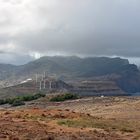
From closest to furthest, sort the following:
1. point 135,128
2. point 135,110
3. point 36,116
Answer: point 135,128
point 36,116
point 135,110

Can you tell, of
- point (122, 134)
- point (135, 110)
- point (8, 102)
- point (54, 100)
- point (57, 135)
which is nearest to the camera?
point (57, 135)

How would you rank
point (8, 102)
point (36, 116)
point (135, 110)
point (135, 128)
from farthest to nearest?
point (8, 102) < point (135, 110) < point (36, 116) < point (135, 128)

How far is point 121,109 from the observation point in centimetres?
6794

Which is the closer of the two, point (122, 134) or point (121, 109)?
point (122, 134)

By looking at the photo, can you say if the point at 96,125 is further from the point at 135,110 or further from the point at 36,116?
the point at 135,110

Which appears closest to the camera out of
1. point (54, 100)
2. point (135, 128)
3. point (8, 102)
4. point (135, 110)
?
point (135, 128)

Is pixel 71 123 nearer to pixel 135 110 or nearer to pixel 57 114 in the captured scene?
pixel 57 114

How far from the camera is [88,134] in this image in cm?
3644

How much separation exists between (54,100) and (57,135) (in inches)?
2903

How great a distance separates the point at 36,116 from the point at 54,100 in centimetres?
5769

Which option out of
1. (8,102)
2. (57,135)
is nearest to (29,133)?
(57,135)

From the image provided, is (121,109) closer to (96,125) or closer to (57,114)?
(57,114)

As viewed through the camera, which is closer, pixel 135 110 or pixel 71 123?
pixel 71 123

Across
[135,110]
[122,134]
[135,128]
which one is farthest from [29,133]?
[135,110]
